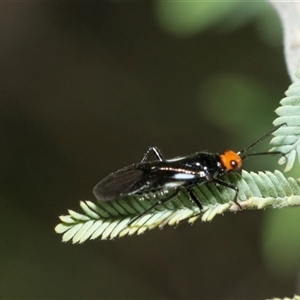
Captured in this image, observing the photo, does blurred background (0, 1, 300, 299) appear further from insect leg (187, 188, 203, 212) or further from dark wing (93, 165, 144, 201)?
insect leg (187, 188, 203, 212)

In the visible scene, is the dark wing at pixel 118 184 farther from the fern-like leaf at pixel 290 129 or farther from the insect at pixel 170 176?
the fern-like leaf at pixel 290 129

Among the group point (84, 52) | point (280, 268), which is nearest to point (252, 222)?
point (280, 268)

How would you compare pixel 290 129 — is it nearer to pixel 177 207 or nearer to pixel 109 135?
pixel 177 207

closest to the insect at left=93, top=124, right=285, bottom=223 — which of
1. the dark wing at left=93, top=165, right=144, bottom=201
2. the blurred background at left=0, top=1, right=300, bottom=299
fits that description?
the dark wing at left=93, top=165, right=144, bottom=201

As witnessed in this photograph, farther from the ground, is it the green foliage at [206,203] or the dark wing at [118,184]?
the dark wing at [118,184]

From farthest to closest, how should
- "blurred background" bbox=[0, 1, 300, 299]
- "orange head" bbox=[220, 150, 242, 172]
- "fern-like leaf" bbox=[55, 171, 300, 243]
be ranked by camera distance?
"blurred background" bbox=[0, 1, 300, 299] < "orange head" bbox=[220, 150, 242, 172] < "fern-like leaf" bbox=[55, 171, 300, 243]

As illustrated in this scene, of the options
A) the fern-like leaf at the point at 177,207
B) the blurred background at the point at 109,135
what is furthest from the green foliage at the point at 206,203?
the blurred background at the point at 109,135

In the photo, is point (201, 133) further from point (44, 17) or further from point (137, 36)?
point (44, 17)
